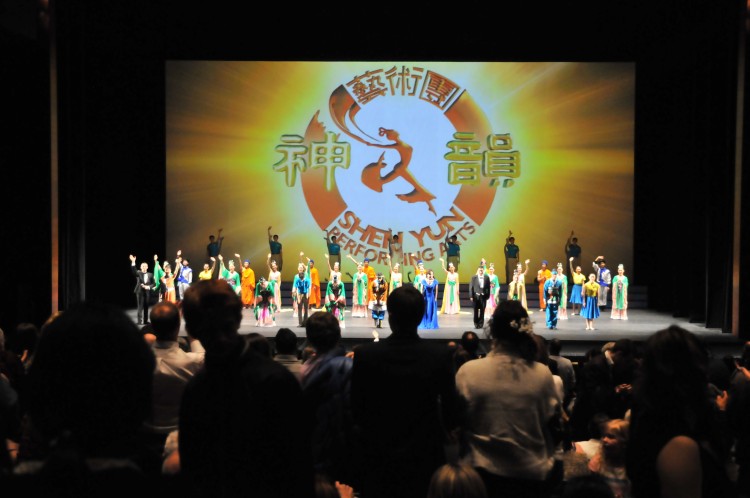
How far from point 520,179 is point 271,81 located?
516cm

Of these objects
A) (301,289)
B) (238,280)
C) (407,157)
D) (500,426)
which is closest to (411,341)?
(500,426)

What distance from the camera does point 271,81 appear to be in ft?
54.6

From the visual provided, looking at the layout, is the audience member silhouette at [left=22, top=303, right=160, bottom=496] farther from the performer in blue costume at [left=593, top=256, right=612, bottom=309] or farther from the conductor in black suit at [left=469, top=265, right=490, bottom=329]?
the performer in blue costume at [left=593, top=256, right=612, bottom=309]

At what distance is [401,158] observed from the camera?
16.5 m

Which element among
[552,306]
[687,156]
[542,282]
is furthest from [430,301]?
[687,156]

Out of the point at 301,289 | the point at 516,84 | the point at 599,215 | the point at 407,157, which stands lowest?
the point at 301,289

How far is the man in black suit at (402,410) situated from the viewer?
8.50ft

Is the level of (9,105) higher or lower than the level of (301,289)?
higher

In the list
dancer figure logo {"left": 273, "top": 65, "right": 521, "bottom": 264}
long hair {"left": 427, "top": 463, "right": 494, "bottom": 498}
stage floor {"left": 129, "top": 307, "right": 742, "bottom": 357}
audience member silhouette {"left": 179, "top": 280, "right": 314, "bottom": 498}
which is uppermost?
dancer figure logo {"left": 273, "top": 65, "right": 521, "bottom": 264}

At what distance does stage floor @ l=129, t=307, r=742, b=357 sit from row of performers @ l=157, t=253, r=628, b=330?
0.80 ft

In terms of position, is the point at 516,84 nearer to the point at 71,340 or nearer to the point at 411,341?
the point at 411,341

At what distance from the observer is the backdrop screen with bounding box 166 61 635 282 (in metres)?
16.4

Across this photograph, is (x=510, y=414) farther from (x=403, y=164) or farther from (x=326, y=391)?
(x=403, y=164)

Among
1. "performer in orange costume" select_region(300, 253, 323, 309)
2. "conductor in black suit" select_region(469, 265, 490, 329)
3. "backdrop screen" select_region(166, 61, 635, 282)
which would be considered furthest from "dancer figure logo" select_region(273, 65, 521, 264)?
"conductor in black suit" select_region(469, 265, 490, 329)
